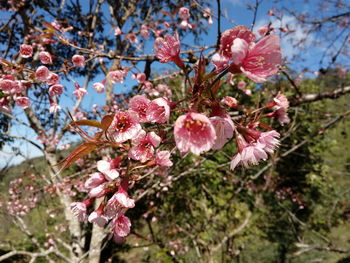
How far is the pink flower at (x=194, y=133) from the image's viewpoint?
0.51m

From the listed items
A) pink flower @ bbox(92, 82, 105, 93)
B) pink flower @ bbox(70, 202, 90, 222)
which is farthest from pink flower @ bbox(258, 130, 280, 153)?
pink flower @ bbox(92, 82, 105, 93)

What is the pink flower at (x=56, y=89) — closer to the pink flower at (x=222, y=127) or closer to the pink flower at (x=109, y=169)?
the pink flower at (x=109, y=169)

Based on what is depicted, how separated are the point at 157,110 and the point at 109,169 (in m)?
0.21

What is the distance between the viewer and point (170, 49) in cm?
65

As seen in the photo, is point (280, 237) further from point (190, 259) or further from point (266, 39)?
point (266, 39)

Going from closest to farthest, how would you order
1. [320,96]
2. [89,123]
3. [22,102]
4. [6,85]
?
[89,123]
[6,85]
[22,102]
[320,96]

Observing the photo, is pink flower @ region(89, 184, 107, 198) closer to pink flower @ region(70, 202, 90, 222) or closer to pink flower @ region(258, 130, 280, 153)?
pink flower @ region(70, 202, 90, 222)

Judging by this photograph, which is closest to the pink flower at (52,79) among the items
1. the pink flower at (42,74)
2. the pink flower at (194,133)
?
the pink flower at (42,74)

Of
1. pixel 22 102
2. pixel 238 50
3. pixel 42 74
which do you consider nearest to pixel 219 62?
pixel 238 50

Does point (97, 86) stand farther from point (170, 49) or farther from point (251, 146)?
point (251, 146)

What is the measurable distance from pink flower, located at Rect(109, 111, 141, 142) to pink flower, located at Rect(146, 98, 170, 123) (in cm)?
5

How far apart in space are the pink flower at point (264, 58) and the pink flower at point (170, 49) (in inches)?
7.4

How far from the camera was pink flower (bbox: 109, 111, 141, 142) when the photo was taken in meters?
0.62

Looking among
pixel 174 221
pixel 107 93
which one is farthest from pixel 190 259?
pixel 107 93
